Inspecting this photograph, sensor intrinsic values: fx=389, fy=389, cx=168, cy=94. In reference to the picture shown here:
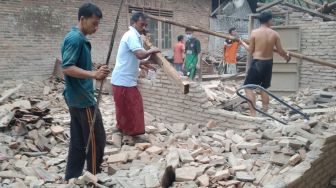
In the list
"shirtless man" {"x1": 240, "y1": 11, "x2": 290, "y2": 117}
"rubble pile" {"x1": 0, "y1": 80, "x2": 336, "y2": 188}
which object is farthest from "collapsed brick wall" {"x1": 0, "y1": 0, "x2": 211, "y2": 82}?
"shirtless man" {"x1": 240, "y1": 11, "x2": 290, "y2": 117}

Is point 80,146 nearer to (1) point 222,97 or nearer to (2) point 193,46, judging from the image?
(1) point 222,97

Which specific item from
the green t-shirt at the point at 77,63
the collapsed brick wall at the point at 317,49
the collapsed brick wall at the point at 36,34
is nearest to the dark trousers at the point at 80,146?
the green t-shirt at the point at 77,63

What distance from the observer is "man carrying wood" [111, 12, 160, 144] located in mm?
5117

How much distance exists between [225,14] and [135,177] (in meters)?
15.2

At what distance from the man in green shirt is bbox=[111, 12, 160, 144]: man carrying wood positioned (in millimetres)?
6566

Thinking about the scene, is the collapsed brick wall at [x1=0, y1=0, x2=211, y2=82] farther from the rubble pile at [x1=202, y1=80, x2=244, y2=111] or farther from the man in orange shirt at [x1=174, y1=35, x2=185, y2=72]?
the rubble pile at [x1=202, y1=80, x2=244, y2=111]

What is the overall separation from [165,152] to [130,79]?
1.08m

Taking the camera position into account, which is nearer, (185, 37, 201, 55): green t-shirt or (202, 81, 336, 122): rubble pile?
(202, 81, 336, 122): rubble pile

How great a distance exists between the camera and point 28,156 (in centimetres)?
511

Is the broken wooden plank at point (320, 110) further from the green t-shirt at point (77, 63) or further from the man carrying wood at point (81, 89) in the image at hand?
the green t-shirt at point (77, 63)

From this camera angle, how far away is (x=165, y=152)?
4980 millimetres

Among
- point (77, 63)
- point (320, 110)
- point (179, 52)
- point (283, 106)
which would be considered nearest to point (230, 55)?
point (179, 52)

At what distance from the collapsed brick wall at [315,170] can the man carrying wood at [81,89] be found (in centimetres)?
175

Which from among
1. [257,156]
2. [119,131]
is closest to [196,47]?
[119,131]
